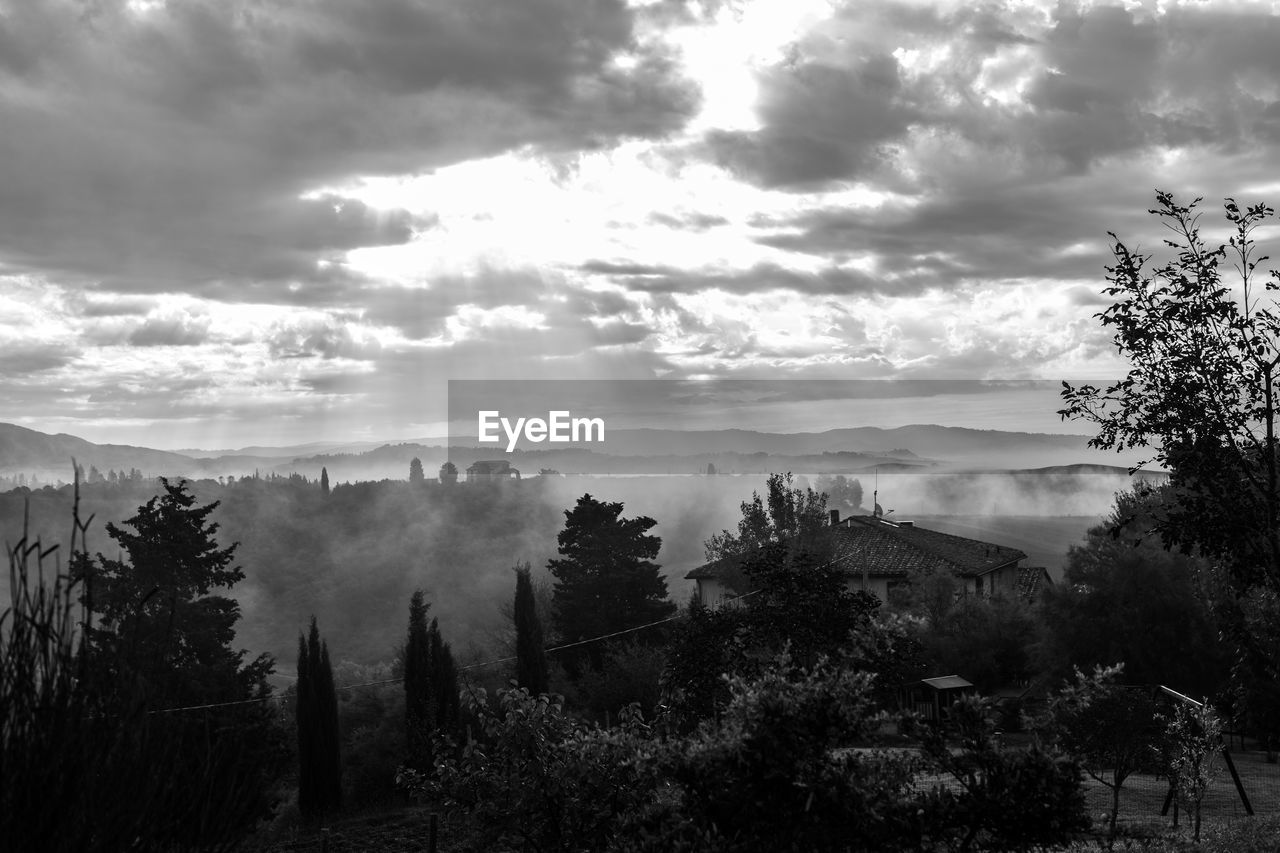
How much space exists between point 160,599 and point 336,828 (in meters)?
11.1

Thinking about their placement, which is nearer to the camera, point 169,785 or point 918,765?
point 169,785

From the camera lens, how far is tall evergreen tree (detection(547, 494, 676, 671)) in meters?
54.7

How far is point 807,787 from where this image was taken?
7.75 m

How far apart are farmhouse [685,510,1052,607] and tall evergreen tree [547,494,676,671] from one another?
5.85 meters

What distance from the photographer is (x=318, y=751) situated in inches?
1513

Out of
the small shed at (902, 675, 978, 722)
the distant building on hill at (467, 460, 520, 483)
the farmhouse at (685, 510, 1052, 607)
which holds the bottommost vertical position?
the small shed at (902, 675, 978, 722)

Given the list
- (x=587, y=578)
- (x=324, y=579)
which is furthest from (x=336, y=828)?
(x=324, y=579)

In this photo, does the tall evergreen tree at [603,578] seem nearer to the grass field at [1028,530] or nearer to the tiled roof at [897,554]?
the tiled roof at [897,554]

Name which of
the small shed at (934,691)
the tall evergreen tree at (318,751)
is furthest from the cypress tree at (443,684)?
the small shed at (934,691)

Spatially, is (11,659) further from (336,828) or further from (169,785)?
(336,828)

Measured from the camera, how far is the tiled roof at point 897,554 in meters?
63.5

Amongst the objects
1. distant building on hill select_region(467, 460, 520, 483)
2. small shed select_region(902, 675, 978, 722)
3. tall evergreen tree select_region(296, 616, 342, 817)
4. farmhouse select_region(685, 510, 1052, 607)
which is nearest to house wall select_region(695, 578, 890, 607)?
farmhouse select_region(685, 510, 1052, 607)

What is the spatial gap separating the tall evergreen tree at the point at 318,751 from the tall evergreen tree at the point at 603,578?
53.4 feet

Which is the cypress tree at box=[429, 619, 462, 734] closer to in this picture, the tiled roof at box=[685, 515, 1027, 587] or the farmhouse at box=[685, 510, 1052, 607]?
the farmhouse at box=[685, 510, 1052, 607]
